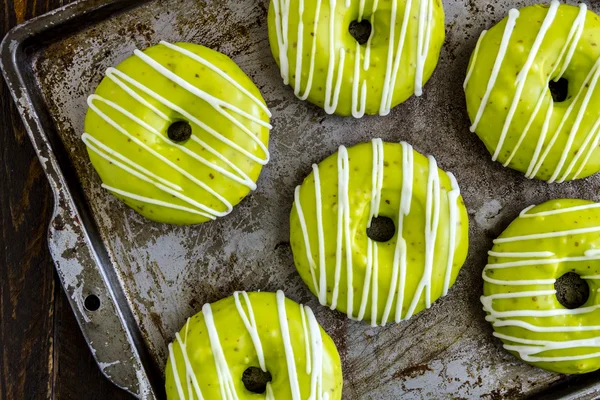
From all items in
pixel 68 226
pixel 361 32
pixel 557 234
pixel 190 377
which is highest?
pixel 361 32

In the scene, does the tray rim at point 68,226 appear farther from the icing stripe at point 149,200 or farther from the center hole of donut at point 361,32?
the center hole of donut at point 361,32

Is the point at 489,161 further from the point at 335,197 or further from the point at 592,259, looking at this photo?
the point at 335,197

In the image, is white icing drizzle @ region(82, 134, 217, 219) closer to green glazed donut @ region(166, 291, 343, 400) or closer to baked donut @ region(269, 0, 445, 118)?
green glazed donut @ region(166, 291, 343, 400)

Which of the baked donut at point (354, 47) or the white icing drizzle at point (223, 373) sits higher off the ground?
the baked donut at point (354, 47)

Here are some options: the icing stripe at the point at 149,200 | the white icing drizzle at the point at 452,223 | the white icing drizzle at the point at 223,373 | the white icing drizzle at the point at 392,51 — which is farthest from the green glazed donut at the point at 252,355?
the white icing drizzle at the point at 392,51

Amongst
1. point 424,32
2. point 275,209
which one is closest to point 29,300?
point 275,209

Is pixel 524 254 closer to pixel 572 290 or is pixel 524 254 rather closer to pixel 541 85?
pixel 572 290

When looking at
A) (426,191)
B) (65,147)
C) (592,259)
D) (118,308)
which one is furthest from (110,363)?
(592,259)

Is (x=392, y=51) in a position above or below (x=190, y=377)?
above
